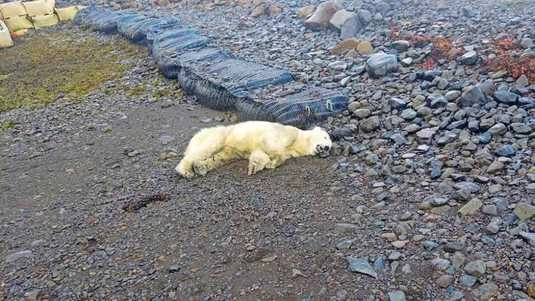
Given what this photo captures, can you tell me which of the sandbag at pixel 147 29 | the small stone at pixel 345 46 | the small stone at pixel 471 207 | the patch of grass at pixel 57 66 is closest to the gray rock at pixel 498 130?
the small stone at pixel 471 207

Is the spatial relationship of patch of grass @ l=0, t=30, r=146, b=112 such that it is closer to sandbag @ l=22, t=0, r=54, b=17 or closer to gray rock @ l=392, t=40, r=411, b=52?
sandbag @ l=22, t=0, r=54, b=17

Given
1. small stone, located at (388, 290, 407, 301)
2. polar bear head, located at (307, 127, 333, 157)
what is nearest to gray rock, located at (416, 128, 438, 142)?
polar bear head, located at (307, 127, 333, 157)

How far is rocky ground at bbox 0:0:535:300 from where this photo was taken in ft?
11.8

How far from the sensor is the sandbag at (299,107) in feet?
19.7

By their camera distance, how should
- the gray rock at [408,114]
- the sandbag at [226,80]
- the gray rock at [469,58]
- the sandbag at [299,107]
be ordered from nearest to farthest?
the gray rock at [408,114]
the sandbag at [299,107]
the gray rock at [469,58]
the sandbag at [226,80]

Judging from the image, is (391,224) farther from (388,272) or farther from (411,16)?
(411,16)

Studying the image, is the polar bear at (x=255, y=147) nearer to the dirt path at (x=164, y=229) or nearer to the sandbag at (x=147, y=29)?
the dirt path at (x=164, y=229)

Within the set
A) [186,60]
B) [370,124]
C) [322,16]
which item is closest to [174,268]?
[370,124]

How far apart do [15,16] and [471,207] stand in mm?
13748

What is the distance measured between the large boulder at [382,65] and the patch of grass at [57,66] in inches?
185

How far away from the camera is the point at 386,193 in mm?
4434

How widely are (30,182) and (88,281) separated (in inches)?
92.9

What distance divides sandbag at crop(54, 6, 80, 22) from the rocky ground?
7.60 meters

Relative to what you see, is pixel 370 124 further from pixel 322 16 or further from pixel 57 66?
pixel 57 66
